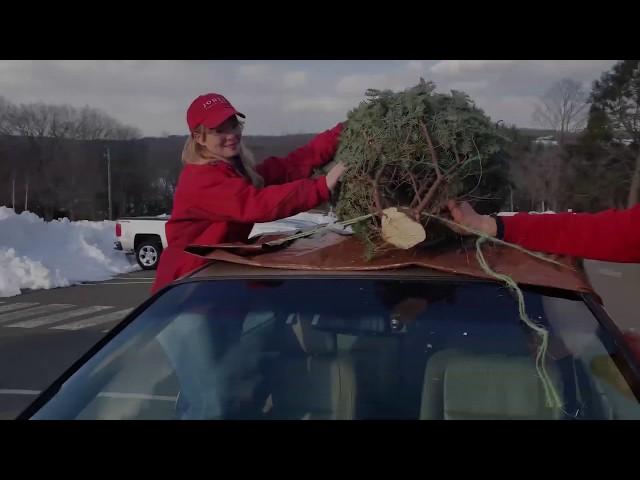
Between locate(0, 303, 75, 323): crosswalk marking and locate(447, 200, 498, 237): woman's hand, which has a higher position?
locate(447, 200, 498, 237): woman's hand

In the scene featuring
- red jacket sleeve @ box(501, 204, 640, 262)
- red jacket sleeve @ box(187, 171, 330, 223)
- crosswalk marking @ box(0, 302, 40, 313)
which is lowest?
crosswalk marking @ box(0, 302, 40, 313)

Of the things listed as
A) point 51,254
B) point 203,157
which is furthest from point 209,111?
point 51,254

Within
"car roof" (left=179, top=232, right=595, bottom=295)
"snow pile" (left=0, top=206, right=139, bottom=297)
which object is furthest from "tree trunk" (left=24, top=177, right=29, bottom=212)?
"car roof" (left=179, top=232, right=595, bottom=295)

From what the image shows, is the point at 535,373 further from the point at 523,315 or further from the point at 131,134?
the point at 131,134

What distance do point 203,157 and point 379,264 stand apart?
98 cm

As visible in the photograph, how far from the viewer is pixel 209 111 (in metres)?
2.76

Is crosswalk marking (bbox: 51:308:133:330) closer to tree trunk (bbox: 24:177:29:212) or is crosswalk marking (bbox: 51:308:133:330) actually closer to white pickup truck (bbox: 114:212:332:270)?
white pickup truck (bbox: 114:212:332:270)

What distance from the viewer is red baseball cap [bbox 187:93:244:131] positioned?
107 inches

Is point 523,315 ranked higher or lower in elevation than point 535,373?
higher

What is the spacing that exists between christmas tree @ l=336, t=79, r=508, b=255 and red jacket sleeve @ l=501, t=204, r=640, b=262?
20 cm

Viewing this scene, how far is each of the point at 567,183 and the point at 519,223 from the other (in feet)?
61.7

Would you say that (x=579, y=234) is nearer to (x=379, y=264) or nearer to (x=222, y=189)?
(x=379, y=264)

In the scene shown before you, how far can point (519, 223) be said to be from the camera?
2273 mm
